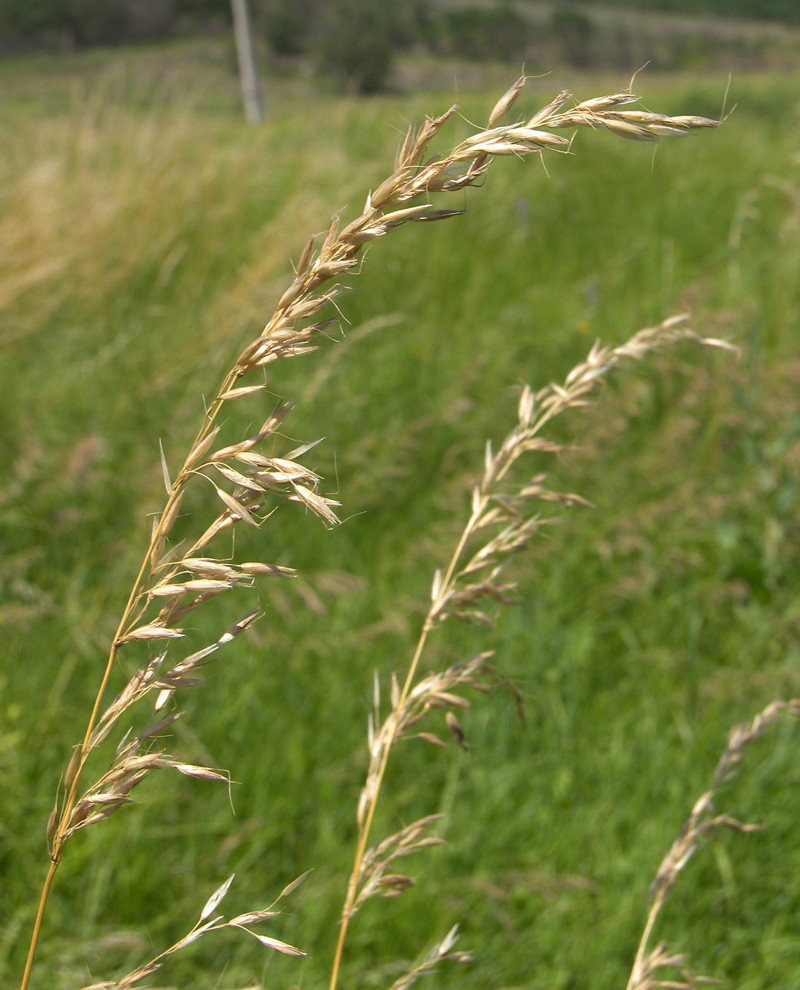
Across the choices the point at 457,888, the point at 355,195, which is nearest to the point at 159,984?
the point at 457,888

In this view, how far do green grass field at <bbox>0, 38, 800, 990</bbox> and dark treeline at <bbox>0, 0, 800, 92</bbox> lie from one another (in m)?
5.05

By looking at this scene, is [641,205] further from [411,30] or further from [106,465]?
[411,30]

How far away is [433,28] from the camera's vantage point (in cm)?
895

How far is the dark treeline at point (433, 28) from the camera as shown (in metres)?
8.91

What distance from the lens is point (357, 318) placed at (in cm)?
392

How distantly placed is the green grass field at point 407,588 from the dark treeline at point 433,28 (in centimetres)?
505

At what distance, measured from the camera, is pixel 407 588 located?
2.33 metres

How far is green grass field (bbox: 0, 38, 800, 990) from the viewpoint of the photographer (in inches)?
60.3

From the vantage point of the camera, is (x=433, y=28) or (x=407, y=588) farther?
(x=433, y=28)

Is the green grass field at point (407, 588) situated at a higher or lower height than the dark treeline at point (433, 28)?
lower

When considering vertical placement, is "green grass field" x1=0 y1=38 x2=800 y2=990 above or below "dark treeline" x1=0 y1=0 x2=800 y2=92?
below

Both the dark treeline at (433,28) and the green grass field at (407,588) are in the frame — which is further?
the dark treeline at (433,28)

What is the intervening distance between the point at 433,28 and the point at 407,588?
843 cm

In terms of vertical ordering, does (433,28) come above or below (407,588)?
above
